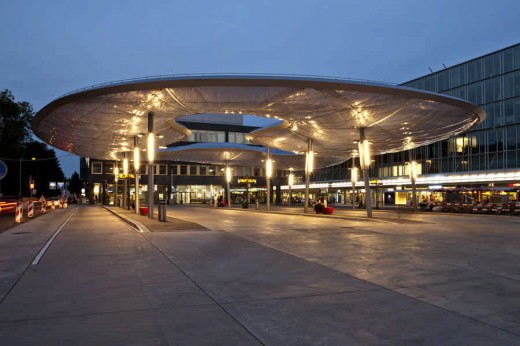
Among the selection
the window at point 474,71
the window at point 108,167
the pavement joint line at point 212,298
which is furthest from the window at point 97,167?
the pavement joint line at point 212,298

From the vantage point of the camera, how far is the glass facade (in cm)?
5203

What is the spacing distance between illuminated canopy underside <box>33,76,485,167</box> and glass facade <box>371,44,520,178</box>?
16.8 meters

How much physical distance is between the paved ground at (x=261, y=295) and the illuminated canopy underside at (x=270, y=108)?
35.0ft

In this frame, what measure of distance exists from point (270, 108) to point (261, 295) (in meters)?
22.0

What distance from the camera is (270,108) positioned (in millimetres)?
29094

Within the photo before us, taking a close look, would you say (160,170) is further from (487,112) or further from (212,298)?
(212,298)

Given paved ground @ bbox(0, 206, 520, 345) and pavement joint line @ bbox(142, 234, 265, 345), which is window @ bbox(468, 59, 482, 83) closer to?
paved ground @ bbox(0, 206, 520, 345)

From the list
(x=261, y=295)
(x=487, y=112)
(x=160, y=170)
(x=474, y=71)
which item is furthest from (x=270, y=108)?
(x=160, y=170)

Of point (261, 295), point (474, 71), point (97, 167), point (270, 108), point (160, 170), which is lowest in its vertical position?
point (261, 295)

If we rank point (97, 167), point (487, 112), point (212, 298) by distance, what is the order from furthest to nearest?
point (97, 167) → point (487, 112) → point (212, 298)

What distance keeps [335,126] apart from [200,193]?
59.6 metres

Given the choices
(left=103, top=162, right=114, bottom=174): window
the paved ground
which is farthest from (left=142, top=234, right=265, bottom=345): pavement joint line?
(left=103, top=162, right=114, bottom=174): window

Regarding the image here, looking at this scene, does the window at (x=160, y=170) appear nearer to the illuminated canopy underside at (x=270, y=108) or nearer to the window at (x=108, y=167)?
the window at (x=108, y=167)

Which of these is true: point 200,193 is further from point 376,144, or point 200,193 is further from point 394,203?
point 376,144
